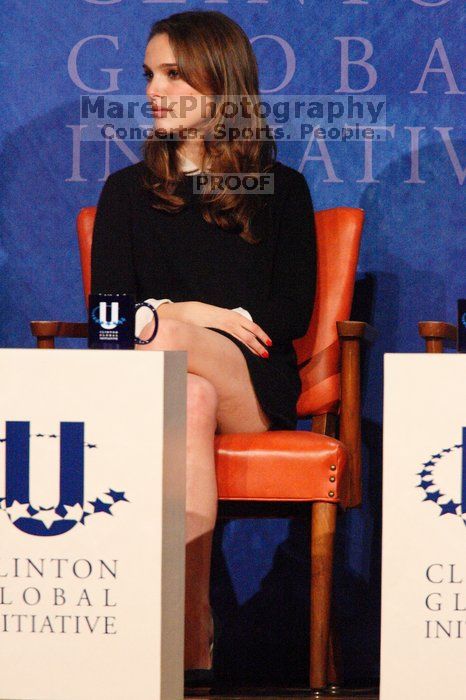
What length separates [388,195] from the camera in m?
2.88

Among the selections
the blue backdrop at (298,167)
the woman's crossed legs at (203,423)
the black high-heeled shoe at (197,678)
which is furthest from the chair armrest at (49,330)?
the black high-heeled shoe at (197,678)

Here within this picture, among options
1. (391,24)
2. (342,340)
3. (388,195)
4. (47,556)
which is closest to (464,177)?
(388,195)

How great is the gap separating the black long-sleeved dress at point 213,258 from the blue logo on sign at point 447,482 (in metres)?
0.79

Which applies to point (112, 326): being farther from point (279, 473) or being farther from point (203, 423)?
point (279, 473)

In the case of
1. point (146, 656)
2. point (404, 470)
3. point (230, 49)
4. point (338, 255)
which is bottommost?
point (146, 656)

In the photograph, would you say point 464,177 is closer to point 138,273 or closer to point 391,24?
point 391,24

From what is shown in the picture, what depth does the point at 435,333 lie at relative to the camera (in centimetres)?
220

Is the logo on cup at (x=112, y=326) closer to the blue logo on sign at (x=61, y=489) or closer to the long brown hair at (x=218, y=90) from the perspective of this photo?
the blue logo on sign at (x=61, y=489)

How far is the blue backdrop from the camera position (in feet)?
9.33

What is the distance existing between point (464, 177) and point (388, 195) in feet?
0.69

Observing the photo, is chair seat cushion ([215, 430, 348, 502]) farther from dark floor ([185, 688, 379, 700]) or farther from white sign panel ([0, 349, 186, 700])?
white sign panel ([0, 349, 186, 700])

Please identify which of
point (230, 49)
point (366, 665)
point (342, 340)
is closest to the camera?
point (342, 340)

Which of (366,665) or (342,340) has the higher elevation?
(342,340)

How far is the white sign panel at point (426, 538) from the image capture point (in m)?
1.62
